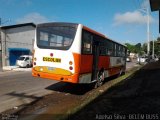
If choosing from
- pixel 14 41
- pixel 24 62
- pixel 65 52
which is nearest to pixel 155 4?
pixel 65 52

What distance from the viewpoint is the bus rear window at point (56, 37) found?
455 inches

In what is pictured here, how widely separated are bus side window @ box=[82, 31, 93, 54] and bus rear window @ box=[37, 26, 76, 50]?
0.66 meters

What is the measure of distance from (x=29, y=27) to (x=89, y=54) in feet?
108

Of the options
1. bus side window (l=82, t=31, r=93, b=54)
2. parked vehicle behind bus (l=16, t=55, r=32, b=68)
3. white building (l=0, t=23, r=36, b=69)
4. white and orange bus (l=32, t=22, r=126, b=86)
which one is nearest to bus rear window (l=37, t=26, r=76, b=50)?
white and orange bus (l=32, t=22, r=126, b=86)

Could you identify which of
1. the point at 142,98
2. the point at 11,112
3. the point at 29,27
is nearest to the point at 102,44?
the point at 142,98

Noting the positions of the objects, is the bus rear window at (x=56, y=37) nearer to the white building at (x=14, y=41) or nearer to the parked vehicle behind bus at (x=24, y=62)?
the parked vehicle behind bus at (x=24, y=62)

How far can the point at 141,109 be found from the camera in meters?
7.28

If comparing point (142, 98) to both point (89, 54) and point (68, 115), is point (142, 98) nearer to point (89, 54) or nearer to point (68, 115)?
point (68, 115)

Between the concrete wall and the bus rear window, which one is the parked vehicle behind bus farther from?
the bus rear window

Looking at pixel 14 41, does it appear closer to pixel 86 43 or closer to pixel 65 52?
pixel 86 43

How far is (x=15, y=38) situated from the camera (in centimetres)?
4062

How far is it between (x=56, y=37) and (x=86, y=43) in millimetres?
1394

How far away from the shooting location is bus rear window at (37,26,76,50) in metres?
11.6

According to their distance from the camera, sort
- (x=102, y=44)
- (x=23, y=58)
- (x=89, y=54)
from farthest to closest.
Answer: (x=23, y=58) → (x=102, y=44) → (x=89, y=54)
